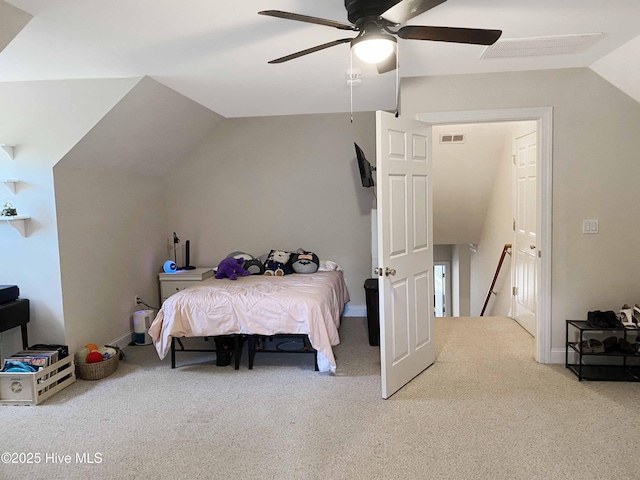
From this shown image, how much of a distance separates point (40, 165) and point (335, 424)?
3085 mm

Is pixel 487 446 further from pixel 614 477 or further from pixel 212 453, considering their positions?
pixel 212 453

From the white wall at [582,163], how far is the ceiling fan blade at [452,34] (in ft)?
5.06

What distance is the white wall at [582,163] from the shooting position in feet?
11.5

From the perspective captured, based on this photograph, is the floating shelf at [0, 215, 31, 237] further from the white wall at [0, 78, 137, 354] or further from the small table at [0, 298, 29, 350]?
the small table at [0, 298, 29, 350]

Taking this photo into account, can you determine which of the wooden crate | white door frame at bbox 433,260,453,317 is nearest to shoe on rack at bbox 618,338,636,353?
the wooden crate

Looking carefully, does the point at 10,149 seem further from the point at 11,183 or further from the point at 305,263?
the point at 305,263

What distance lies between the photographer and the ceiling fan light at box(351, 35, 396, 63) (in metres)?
2.06

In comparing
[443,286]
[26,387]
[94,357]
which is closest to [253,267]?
[94,357]

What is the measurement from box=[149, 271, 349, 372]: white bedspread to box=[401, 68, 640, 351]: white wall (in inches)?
71.5

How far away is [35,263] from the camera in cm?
365

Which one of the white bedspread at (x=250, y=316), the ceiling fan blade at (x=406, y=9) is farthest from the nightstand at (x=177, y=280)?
the ceiling fan blade at (x=406, y=9)

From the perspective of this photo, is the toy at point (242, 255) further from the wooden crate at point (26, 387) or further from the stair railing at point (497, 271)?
the stair railing at point (497, 271)

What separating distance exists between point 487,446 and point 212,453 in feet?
5.20

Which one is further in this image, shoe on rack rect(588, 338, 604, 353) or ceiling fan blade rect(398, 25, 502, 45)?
shoe on rack rect(588, 338, 604, 353)
